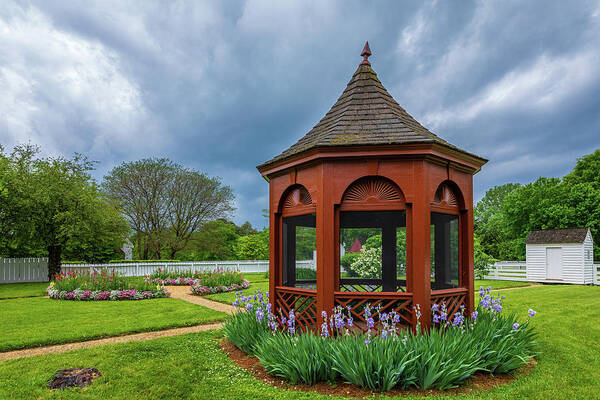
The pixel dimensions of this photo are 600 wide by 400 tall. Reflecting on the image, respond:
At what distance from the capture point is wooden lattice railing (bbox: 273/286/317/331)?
6145 millimetres

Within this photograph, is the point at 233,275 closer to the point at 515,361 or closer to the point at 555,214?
the point at 515,361

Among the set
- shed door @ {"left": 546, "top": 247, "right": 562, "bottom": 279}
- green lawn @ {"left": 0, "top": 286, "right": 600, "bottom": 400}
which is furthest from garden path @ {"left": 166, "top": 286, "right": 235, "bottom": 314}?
A: shed door @ {"left": 546, "top": 247, "right": 562, "bottom": 279}

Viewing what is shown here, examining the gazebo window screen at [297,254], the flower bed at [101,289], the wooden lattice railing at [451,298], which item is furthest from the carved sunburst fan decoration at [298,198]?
the flower bed at [101,289]

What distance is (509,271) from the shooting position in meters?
24.0

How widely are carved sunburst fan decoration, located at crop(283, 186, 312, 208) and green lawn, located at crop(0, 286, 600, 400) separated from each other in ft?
9.28

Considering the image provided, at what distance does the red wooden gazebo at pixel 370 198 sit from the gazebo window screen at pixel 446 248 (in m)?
0.02

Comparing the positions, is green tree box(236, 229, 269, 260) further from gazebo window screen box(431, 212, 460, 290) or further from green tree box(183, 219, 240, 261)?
gazebo window screen box(431, 212, 460, 290)

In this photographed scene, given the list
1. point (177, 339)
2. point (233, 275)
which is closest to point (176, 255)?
point (233, 275)

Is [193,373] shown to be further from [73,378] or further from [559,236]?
[559,236]

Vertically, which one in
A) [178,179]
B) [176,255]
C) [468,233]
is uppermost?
[178,179]

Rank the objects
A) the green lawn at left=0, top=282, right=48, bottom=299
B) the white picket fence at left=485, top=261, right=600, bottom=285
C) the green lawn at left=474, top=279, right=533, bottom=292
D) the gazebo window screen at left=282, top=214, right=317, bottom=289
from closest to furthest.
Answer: the gazebo window screen at left=282, top=214, right=317, bottom=289, the green lawn at left=0, top=282, right=48, bottom=299, the green lawn at left=474, top=279, right=533, bottom=292, the white picket fence at left=485, top=261, right=600, bottom=285

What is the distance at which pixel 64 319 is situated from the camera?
9828 millimetres

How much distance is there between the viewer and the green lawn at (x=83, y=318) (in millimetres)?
7863

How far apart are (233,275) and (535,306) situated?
12.2 meters
